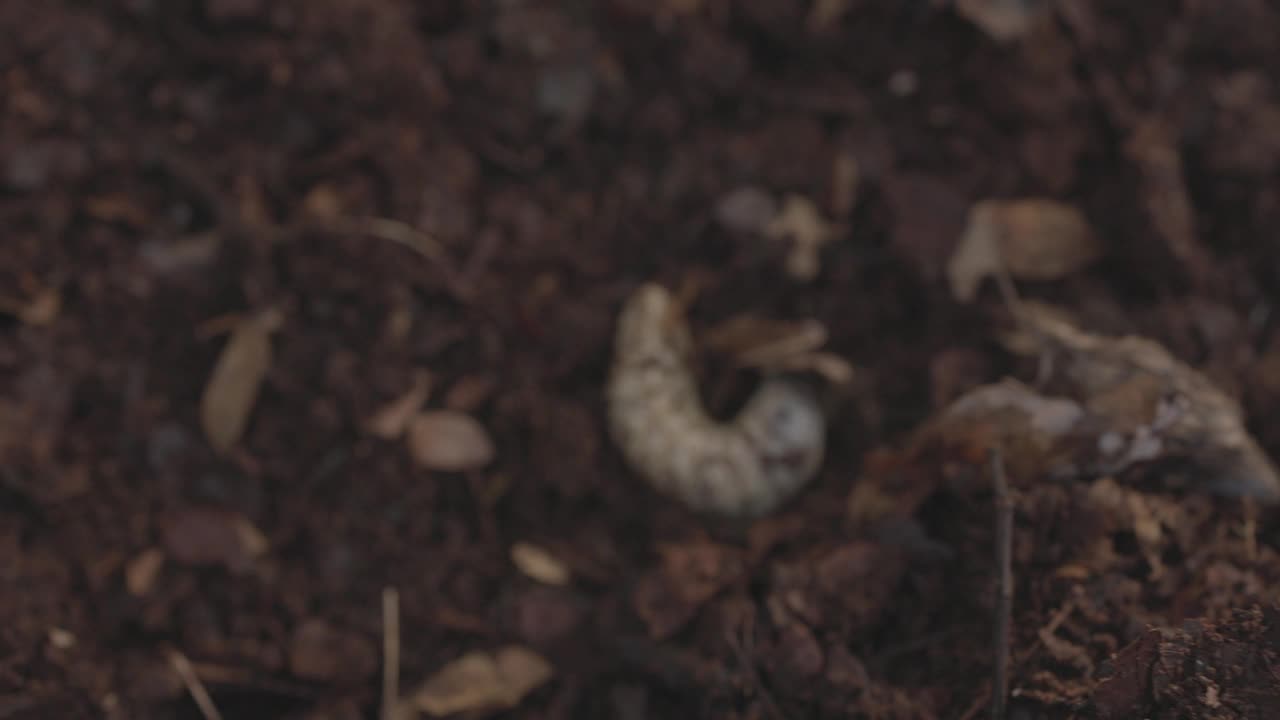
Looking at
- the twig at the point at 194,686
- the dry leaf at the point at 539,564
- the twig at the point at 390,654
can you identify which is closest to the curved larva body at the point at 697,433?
the dry leaf at the point at 539,564

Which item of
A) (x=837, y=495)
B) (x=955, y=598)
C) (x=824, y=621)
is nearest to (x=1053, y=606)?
(x=955, y=598)

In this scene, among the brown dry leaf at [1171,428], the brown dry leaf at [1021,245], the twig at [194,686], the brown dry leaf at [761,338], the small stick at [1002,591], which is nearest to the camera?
the small stick at [1002,591]

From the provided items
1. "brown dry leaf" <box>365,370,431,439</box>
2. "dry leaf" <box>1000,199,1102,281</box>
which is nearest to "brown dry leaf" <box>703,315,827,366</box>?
"dry leaf" <box>1000,199,1102,281</box>

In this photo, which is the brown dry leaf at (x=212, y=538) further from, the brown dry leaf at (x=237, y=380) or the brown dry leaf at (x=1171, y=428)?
the brown dry leaf at (x=1171, y=428)

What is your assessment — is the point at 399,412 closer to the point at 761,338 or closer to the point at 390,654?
the point at 390,654

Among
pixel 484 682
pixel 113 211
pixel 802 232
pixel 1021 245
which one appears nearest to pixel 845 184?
pixel 802 232

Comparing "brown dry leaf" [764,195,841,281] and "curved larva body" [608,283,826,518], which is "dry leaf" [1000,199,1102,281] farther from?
"curved larva body" [608,283,826,518]
